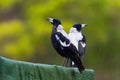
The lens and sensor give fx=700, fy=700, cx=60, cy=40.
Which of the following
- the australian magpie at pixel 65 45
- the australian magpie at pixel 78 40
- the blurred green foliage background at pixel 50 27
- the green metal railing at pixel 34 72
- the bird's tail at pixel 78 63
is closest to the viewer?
the green metal railing at pixel 34 72

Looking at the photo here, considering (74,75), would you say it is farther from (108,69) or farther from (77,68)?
(108,69)

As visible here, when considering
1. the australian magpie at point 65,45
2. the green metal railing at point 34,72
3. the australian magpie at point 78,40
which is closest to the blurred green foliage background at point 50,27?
the australian magpie at point 78,40

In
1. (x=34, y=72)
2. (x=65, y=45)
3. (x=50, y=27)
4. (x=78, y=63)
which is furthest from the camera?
(x=50, y=27)

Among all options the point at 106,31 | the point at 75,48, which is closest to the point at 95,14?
the point at 106,31

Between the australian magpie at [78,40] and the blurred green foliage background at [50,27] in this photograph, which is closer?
the australian magpie at [78,40]

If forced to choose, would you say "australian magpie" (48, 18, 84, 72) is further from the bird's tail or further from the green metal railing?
the green metal railing

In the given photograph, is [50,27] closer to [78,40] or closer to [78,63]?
[78,40]

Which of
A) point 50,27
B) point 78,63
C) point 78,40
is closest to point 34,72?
point 78,63

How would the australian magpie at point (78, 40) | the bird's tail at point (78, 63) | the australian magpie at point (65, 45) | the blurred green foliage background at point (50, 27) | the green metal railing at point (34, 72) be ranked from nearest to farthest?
the green metal railing at point (34, 72) → the bird's tail at point (78, 63) → the australian magpie at point (65, 45) → the australian magpie at point (78, 40) → the blurred green foliage background at point (50, 27)

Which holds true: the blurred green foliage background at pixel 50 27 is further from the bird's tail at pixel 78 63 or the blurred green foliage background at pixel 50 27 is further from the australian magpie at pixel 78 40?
the bird's tail at pixel 78 63

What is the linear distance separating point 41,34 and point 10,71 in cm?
719

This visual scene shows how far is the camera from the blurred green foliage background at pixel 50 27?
10.4 m

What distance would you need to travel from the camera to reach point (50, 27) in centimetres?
1023

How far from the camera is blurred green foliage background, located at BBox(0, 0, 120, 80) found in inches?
409
